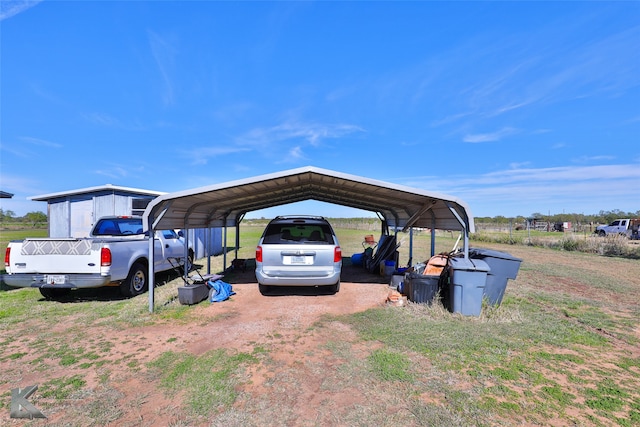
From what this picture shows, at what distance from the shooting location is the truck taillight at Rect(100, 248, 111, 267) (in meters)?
5.95

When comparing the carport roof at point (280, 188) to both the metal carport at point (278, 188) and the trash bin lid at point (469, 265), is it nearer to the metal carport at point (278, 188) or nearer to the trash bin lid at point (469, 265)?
the metal carport at point (278, 188)

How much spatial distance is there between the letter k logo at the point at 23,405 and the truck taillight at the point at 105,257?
3.15 metres

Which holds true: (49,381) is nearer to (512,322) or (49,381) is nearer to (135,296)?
(135,296)

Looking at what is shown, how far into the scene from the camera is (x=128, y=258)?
6.67m

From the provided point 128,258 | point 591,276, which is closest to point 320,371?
point 128,258

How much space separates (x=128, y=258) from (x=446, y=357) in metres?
6.60

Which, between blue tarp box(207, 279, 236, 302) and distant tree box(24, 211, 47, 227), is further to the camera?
distant tree box(24, 211, 47, 227)

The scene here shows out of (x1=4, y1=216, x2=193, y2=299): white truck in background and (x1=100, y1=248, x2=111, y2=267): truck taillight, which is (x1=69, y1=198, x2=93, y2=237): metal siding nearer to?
(x1=4, y1=216, x2=193, y2=299): white truck in background

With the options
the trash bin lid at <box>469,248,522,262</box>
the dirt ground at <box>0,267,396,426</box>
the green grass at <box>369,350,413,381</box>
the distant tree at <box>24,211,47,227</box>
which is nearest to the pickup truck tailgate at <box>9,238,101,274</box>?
the dirt ground at <box>0,267,396,426</box>

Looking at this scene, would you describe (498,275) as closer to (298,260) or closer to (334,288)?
(334,288)

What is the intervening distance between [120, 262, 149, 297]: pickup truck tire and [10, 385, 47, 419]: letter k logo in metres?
3.90

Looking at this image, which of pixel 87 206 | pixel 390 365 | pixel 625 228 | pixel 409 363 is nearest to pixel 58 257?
pixel 390 365

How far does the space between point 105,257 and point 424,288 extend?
6443 millimetres

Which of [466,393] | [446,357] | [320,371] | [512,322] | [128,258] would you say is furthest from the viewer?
[128,258]
